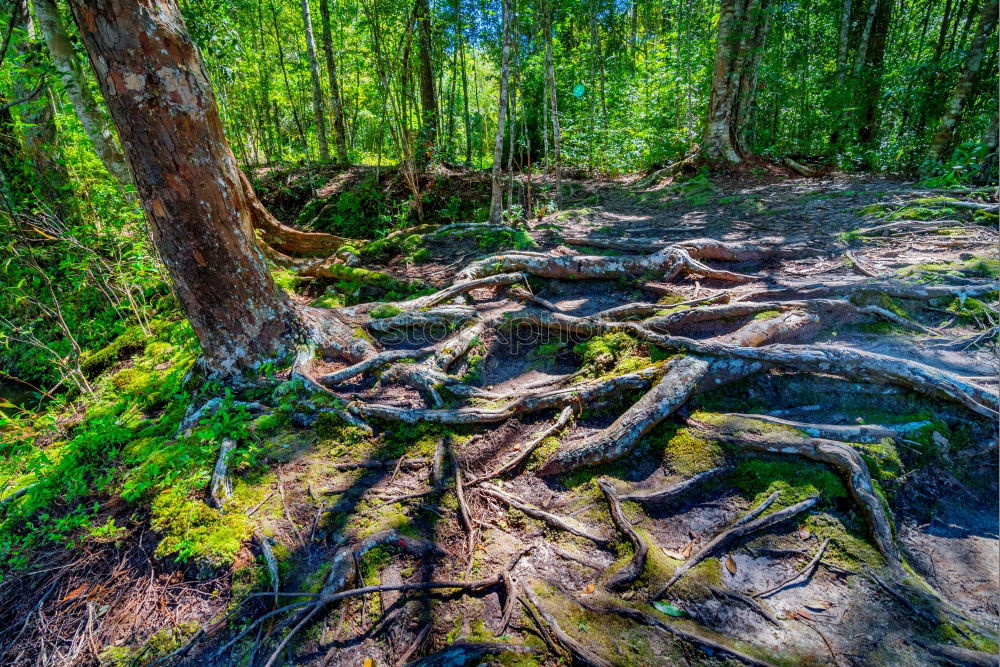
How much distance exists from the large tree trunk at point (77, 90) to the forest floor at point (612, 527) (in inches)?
213

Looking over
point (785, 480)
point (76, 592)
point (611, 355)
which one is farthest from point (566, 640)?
point (76, 592)

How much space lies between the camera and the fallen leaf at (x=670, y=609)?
2.26 meters

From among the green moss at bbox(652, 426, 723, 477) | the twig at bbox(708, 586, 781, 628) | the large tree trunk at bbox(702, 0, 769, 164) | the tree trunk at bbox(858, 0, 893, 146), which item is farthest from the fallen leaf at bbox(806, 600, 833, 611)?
the tree trunk at bbox(858, 0, 893, 146)

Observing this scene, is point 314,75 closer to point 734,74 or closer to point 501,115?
point 501,115

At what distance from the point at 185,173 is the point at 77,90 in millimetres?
4740

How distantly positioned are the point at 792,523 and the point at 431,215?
9.21m

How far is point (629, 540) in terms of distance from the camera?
2717 millimetres

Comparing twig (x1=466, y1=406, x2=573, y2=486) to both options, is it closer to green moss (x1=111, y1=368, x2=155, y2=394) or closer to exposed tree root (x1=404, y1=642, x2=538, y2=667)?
exposed tree root (x1=404, y1=642, x2=538, y2=667)

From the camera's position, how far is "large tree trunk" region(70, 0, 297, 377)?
10.2ft

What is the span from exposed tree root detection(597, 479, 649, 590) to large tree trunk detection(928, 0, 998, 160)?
11053 mm

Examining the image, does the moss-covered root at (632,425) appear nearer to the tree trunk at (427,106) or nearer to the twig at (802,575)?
the twig at (802,575)

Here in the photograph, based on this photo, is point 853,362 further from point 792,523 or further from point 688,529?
point 688,529

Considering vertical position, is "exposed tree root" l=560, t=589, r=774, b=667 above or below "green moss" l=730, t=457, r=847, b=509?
below

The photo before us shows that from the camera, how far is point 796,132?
13.8 metres
